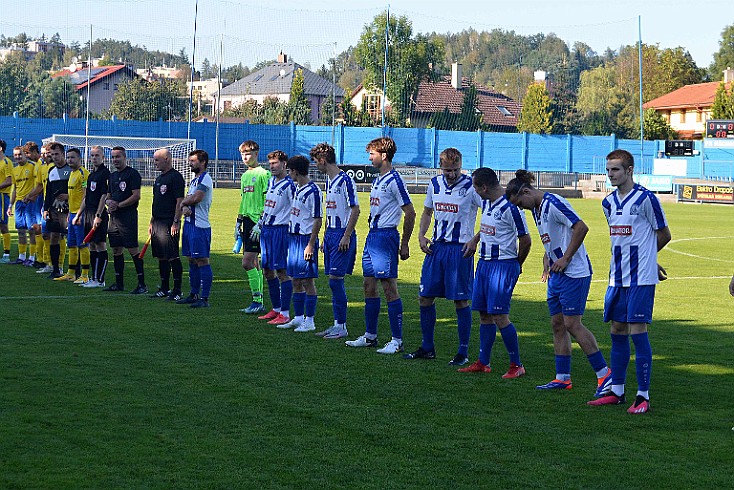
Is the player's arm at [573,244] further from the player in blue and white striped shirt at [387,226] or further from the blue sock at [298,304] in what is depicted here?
the blue sock at [298,304]

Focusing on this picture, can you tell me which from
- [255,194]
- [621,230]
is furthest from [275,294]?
[621,230]

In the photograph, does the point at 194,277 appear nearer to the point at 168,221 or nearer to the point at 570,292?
the point at 168,221

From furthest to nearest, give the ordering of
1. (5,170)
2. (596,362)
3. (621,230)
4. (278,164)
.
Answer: (5,170) < (278,164) < (596,362) < (621,230)

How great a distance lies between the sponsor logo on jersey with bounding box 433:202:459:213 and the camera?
9609 mm

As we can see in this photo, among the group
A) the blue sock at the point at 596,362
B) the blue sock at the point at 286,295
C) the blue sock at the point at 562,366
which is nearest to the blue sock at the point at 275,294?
the blue sock at the point at 286,295

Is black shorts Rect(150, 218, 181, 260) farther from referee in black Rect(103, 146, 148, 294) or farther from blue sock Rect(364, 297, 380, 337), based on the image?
blue sock Rect(364, 297, 380, 337)

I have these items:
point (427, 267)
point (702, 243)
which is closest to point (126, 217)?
point (427, 267)

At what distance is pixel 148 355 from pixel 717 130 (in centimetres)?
5045

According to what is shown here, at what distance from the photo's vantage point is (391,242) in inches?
409

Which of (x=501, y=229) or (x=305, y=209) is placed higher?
(x=305, y=209)

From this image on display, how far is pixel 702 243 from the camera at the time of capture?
25234 millimetres

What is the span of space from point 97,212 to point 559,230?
8601 mm

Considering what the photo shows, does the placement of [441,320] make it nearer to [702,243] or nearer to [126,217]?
[126,217]

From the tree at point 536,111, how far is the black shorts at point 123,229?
63.1 m
